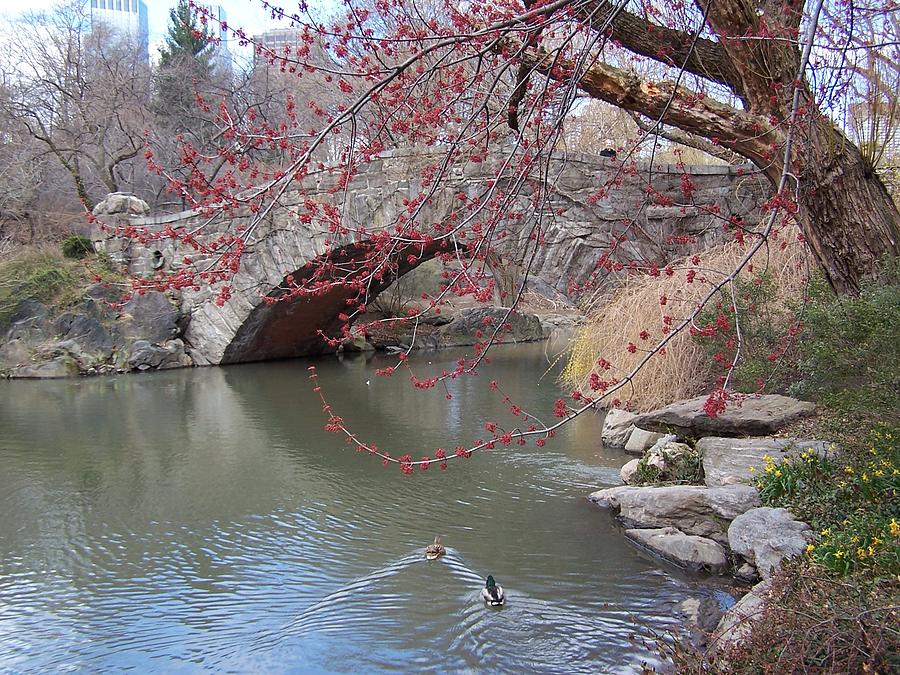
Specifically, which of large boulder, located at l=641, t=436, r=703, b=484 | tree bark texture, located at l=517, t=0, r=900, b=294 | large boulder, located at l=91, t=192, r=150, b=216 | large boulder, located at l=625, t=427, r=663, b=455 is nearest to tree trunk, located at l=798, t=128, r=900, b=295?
tree bark texture, located at l=517, t=0, r=900, b=294

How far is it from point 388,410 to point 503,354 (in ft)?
18.0

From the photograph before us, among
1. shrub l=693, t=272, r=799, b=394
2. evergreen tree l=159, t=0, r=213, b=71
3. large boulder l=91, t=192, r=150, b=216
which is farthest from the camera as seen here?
evergreen tree l=159, t=0, r=213, b=71

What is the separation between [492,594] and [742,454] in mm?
1812

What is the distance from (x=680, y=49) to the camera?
3750mm

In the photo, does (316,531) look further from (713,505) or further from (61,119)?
(61,119)

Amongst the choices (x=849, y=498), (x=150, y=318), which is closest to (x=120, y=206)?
(x=150, y=318)

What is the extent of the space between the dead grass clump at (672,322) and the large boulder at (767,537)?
268 centimetres

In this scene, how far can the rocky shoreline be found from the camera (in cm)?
330

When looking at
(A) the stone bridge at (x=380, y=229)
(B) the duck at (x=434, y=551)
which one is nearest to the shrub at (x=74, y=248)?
(A) the stone bridge at (x=380, y=229)

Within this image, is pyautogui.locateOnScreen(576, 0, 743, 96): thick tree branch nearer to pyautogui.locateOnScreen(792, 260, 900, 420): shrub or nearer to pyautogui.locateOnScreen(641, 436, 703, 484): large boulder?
pyautogui.locateOnScreen(792, 260, 900, 420): shrub

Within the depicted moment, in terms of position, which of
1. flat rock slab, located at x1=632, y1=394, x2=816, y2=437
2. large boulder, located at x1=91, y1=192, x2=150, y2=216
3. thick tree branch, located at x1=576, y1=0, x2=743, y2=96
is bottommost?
flat rock slab, located at x1=632, y1=394, x2=816, y2=437

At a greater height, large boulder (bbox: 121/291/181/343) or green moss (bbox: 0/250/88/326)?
green moss (bbox: 0/250/88/326)

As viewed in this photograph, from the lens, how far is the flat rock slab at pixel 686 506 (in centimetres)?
397

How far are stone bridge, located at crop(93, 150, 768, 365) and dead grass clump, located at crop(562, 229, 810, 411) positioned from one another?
38 cm
